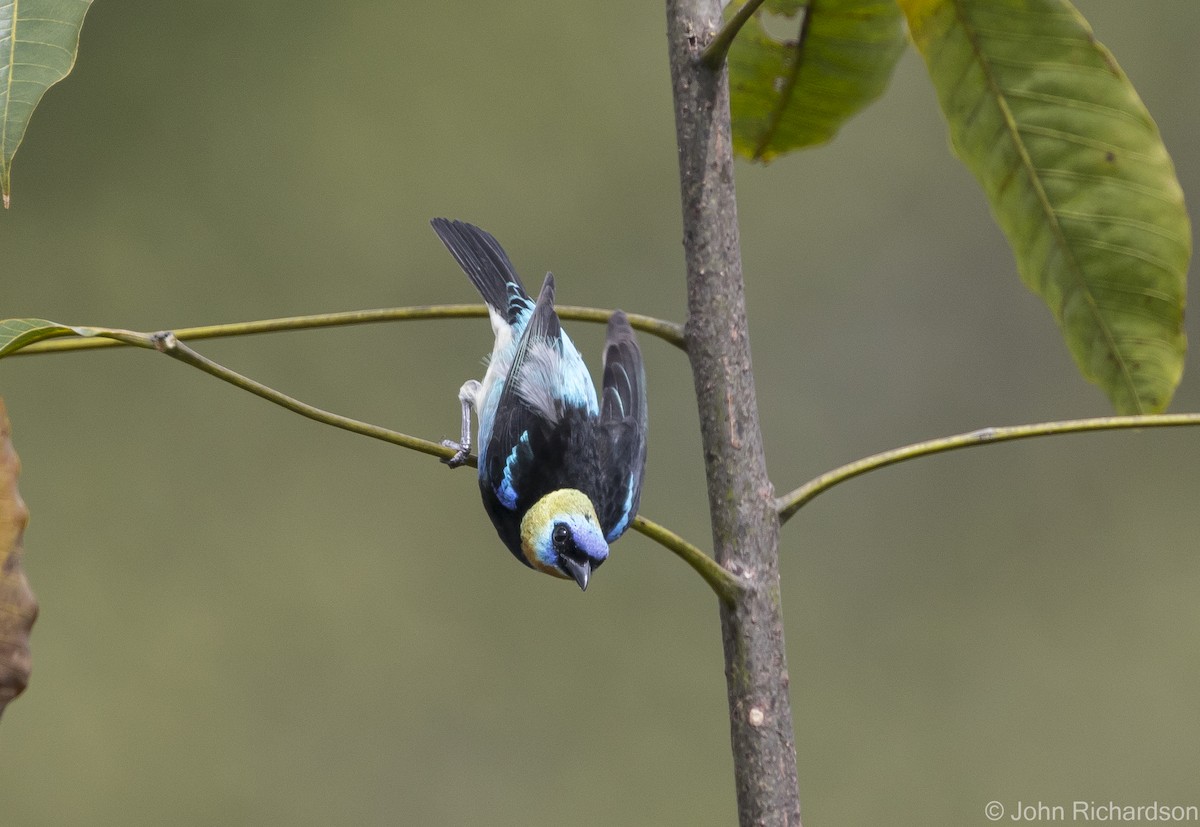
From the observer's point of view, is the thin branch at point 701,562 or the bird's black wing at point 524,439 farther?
the bird's black wing at point 524,439

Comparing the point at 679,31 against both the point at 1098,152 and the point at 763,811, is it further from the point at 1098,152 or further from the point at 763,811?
the point at 763,811

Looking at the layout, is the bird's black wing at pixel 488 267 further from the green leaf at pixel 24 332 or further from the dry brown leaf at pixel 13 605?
the dry brown leaf at pixel 13 605

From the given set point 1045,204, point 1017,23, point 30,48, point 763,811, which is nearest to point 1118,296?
point 1045,204

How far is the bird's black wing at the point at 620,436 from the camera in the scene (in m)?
1.25

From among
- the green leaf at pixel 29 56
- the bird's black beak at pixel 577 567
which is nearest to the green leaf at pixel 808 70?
the bird's black beak at pixel 577 567

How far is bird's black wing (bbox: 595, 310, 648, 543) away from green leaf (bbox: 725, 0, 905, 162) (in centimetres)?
27

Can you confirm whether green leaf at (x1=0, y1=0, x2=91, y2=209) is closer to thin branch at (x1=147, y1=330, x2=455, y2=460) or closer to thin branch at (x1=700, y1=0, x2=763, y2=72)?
thin branch at (x1=147, y1=330, x2=455, y2=460)

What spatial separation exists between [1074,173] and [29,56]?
2.47 ft

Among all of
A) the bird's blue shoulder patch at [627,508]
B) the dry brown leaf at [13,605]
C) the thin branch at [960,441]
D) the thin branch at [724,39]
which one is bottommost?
the dry brown leaf at [13,605]

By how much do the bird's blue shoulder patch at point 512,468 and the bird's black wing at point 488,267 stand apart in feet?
0.85

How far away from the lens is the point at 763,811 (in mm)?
726

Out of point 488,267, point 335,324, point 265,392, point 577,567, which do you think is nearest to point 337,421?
point 265,392

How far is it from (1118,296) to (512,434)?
653 millimetres

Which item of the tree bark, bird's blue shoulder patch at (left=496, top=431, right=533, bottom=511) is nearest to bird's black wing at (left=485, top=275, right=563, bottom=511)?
bird's blue shoulder patch at (left=496, top=431, right=533, bottom=511)
